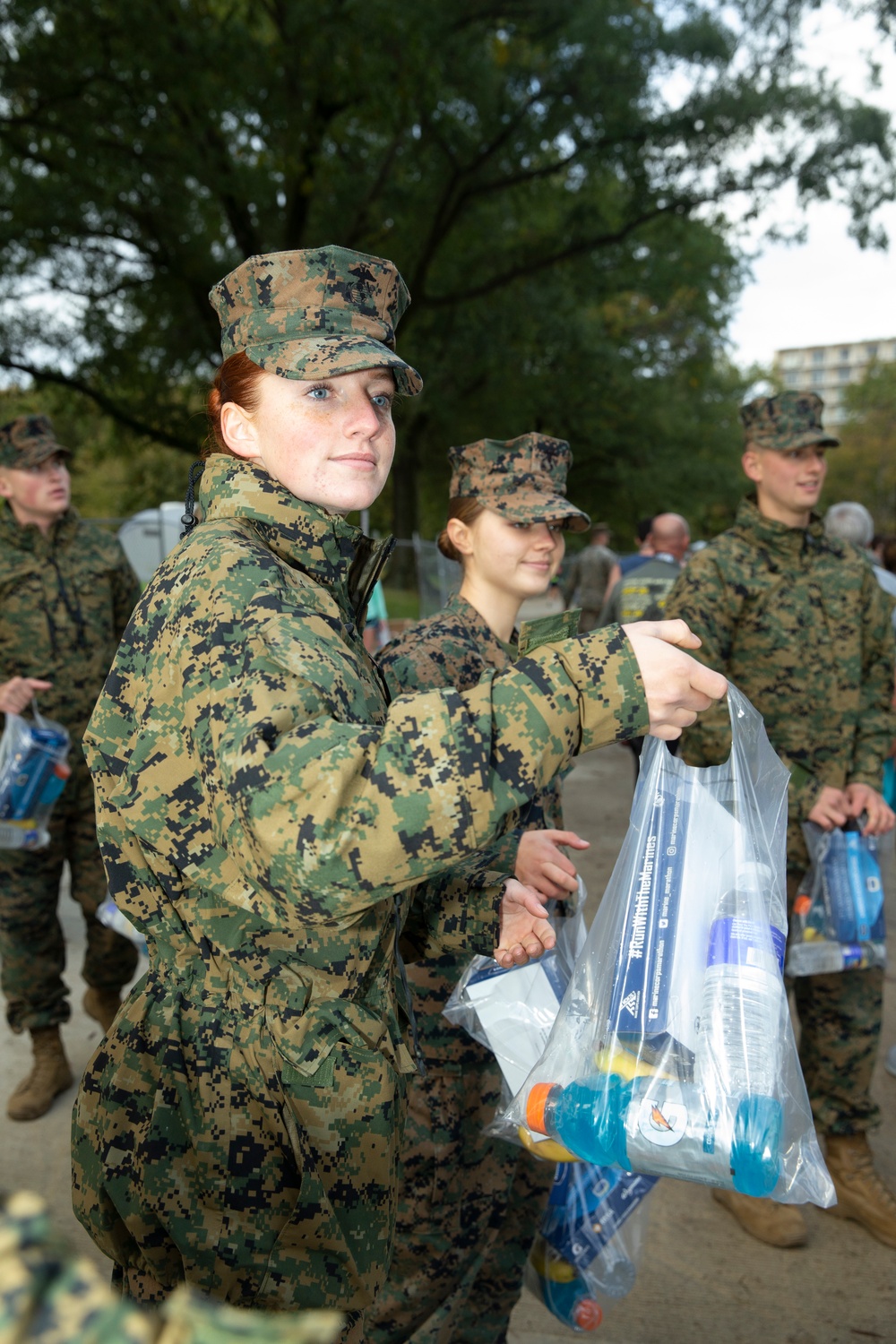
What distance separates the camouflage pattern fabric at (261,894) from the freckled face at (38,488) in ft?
9.03

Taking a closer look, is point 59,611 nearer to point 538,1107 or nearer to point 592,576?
point 538,1107

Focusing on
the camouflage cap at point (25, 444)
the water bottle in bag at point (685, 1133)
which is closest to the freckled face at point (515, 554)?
the water bottle in bag at point (685, 1133)

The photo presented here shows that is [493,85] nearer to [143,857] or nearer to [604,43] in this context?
[604,43]

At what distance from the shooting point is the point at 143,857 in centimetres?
149

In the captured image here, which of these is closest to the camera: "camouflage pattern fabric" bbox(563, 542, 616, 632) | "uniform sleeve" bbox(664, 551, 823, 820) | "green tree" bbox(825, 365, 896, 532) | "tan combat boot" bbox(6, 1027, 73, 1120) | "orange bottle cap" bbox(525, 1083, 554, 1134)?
"orange bottle cap" bbox(525, 1083, 554, 1134)

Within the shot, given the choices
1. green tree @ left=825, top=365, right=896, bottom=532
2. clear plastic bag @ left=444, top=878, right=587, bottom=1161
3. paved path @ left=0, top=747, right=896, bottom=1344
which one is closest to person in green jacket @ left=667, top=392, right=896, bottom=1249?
paved path @ left=0, top=747, right=896, bottom=1344

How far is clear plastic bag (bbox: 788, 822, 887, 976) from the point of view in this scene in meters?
3.12

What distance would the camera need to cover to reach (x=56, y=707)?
4109 mm

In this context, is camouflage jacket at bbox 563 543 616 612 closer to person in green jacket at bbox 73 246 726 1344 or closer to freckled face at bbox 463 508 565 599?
freckled face at bbox 463 508 565 599

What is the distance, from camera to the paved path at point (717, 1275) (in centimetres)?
272

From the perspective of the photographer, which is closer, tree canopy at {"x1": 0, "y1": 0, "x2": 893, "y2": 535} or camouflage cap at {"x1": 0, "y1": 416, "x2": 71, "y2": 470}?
camouflage cap at {"x1": 0, "y1": 416, "x2": 71, "y2": 470}

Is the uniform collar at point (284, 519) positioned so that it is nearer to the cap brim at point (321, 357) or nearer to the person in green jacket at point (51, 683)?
the cap brim at point (321, 357)

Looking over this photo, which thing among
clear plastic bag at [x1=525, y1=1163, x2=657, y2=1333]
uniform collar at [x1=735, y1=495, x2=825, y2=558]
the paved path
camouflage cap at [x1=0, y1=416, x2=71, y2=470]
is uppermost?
camouflage cap at [x1=0, y1=416, x2=71, y2=470]

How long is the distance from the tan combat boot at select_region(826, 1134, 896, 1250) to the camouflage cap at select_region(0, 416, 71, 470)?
143 inches
